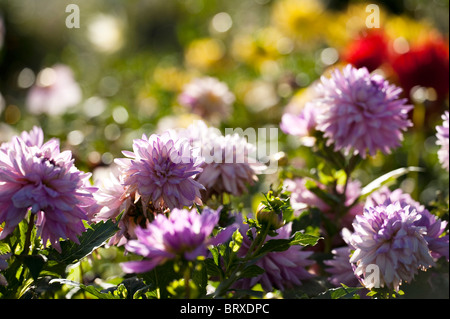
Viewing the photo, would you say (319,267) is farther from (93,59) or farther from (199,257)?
(93,59)

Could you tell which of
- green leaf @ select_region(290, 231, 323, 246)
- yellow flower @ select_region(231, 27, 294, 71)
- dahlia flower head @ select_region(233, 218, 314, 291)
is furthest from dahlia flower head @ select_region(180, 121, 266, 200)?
yellow flower @ select_region(231, 27, 294, 71)

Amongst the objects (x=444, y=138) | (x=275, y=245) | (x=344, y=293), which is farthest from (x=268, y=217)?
(x=444, y=138)

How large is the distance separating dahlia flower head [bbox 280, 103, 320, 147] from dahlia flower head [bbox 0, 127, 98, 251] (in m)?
0.44

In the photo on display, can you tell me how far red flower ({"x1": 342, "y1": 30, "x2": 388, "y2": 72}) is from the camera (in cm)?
150

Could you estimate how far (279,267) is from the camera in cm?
84

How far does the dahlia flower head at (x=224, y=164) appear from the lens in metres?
0.86

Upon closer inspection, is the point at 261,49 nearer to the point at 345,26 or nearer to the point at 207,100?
the point at 345,26

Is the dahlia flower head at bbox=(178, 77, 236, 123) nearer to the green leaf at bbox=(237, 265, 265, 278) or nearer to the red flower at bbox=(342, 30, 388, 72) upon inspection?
the red flower at bbox=(342, 30, 388, 72)

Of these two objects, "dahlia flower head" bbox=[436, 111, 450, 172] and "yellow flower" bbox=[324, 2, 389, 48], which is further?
"yellow flower" bbox=[324, 2, 389, 48]

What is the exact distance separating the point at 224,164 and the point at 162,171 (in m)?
0.21

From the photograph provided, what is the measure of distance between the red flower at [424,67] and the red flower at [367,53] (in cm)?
5

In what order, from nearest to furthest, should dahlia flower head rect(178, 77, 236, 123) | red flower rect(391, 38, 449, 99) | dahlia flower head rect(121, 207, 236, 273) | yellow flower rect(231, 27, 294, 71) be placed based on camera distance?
dahlia flower head rect(121, 207, 236, 273) → red flower rect(391, 38, 449, 99) → dahlia flower head rect(178, 77, 236, 123) → yellow flower rect(231, 27, 294, 71)

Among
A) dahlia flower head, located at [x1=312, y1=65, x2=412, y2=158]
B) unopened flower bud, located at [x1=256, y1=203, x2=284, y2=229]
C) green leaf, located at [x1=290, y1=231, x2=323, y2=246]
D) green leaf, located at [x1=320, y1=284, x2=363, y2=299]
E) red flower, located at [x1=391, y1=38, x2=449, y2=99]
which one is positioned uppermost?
red flower, located at [x1=391, y1=38, x2=449, y2=99]

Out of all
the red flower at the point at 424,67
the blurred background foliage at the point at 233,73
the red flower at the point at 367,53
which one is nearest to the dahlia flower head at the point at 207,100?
the blurred background foliage at the point at 233,73
